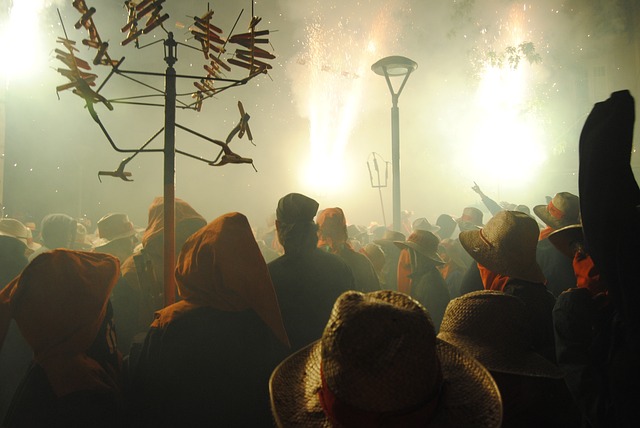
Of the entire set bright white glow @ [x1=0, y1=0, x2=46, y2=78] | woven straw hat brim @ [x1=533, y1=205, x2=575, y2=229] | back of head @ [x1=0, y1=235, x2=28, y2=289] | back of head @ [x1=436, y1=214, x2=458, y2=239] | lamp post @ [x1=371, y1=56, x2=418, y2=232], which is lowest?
back of head @ [x1=436, y1=214, x2=458, y2=239]

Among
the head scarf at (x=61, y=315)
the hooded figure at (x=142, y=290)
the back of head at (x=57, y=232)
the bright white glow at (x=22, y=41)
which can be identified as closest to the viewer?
the head scarf at (x=61, y=315)

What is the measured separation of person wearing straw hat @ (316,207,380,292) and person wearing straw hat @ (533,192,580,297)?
158cm

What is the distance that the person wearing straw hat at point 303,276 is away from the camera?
115 inches

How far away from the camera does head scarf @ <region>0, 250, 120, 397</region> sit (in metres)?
2.41

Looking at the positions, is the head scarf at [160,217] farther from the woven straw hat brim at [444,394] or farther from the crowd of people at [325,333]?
the woven straw hat brim at [444,394]

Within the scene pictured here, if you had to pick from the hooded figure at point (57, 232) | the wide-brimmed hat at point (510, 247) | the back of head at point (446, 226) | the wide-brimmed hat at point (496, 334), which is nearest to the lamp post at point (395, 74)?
the back of head at point (446, 226)

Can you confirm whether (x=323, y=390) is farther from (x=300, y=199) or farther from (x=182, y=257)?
(x=300, y=199)

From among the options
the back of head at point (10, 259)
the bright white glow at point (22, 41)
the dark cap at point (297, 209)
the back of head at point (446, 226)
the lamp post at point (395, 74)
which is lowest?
the back of head at point (446, 226)

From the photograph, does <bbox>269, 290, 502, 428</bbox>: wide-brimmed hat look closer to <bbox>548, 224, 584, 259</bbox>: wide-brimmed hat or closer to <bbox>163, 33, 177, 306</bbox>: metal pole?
<bbox>163, 33, 177, 306</bbox>: metal pole

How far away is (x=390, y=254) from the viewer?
6.03 m

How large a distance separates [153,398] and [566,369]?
2.22 metres

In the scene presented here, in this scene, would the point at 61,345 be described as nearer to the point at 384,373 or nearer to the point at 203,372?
the point at 203,372

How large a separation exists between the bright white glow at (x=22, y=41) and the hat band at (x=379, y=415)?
14598 mm

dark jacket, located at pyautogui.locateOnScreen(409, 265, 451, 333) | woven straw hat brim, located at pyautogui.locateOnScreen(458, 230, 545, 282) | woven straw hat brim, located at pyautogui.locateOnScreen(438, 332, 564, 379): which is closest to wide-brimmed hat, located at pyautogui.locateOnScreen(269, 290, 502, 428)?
woven straw hat brim, located at pyautogui.locateOnScreen(438, 332, 564, 379)
